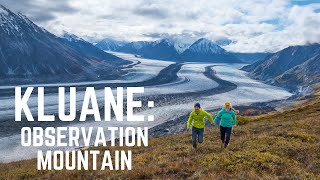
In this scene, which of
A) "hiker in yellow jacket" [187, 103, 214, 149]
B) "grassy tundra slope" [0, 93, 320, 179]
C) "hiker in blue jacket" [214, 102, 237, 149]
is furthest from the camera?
"hiker in yellow jacket" [187, 103, 214, 149]

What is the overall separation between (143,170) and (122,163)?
3093 mm

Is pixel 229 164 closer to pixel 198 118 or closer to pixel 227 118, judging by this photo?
pixel 227 118

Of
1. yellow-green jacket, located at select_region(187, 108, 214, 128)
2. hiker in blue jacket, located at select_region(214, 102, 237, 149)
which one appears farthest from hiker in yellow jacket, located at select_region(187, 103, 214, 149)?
hiker in blue jacket, located at select_region(214, 102, 237, 149)

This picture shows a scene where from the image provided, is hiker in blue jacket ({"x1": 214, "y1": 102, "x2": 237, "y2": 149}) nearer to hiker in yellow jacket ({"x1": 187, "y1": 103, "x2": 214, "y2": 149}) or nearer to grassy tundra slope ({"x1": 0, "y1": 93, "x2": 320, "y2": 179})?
hiker in yellow jacket ({"x1": 187, "y1": 103, "x2": 214, "y2": 149})

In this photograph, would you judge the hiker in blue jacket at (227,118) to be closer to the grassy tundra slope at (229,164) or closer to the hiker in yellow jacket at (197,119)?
the hiker in yellow jacket at (197,119)

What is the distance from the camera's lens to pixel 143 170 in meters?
17.7

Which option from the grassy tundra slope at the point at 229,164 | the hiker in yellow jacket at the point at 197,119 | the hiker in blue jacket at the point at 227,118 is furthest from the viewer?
the hiker in yellow jacket at the point at 197,119

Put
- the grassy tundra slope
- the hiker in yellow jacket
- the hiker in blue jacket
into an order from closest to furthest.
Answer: the grassy tundra slope
the hiker in blue jacket
the hiker in yellow jacket

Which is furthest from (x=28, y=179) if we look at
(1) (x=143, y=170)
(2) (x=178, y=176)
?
(2) (x=178, y=176)

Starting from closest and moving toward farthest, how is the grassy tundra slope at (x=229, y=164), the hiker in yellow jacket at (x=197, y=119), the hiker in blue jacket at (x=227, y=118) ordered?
the grassy tundra slope at (x=229, y=164) < the hiker in blue jacket at (x=227, y=118) < the hiker in yellow jacket at (x=197, y=119)

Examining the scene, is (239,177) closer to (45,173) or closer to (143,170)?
(143,170)

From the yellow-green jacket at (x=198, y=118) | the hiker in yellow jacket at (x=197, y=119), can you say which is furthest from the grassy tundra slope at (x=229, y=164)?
the yellow-green jacket at (x=198, y=118)

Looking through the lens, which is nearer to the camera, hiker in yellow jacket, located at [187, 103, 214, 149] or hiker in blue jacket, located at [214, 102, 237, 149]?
hiker in blue jacket, located at [214, 102, 237, 149]

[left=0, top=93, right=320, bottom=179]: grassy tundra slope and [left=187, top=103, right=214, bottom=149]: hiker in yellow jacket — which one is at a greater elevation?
[left=187, top=103, right=214, bottom=149]: hiker in yellow jacket
